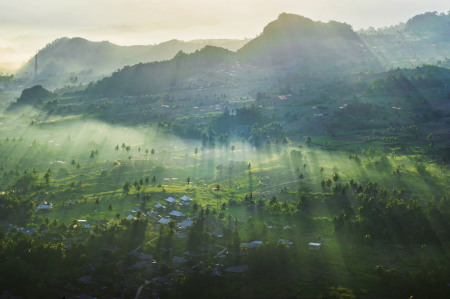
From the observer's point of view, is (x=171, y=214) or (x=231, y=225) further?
(x=171, y=214)

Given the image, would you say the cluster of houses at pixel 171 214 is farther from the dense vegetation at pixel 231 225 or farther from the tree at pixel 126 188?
the tree at pixel 126 188

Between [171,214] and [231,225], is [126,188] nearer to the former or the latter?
[171,214]

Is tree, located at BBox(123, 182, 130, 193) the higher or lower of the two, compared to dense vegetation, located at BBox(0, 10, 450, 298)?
higher

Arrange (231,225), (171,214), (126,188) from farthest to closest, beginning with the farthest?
(126,188)
(171,214)
(231,225)

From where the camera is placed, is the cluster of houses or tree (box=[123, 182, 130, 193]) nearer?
the cluster of houses

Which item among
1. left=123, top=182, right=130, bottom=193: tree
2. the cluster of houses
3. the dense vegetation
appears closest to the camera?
the dense vegetation

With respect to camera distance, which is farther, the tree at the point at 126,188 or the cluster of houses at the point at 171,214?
the tree at the point at 126,188

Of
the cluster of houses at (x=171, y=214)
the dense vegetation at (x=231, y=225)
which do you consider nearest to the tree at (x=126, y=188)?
the dense vegetation at (x=231, y=225)

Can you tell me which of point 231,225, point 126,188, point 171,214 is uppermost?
point 126,188

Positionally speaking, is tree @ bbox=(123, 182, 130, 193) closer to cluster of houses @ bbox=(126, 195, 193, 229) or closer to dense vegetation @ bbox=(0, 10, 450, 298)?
dense vegetation @ bbox=(0, 10, 450, 298)

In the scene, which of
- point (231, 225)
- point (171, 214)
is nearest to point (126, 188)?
point (171, 214)

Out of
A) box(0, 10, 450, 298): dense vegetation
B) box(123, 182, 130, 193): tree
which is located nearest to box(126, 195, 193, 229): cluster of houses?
box(0, 10, 450, 298): dense vegetation
